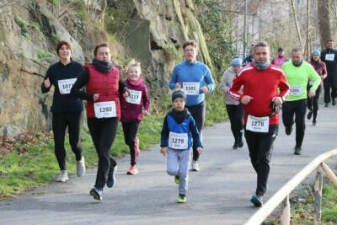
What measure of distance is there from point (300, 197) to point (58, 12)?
962cm

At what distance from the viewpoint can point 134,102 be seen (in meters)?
10.0

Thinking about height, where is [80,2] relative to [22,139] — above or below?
above

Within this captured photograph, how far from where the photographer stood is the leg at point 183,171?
792 cm

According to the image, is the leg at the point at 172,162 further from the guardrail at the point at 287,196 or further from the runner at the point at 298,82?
the runner at the point at 298,82

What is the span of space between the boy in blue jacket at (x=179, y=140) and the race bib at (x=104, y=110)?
0.72 meters

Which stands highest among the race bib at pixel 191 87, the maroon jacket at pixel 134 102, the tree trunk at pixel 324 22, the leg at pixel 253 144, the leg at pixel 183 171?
the tree trunk at pixel 324 22

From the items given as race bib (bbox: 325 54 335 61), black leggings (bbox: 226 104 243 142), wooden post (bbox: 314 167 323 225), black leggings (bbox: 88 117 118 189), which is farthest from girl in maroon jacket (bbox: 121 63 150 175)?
race bib (bbox: 325 54 335 61)

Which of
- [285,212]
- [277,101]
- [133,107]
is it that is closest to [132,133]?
[133,107]

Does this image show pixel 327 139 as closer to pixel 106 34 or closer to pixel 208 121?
pixel 208 121

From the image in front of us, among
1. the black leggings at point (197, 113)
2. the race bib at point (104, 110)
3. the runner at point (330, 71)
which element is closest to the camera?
the race bib at point (104, 110)

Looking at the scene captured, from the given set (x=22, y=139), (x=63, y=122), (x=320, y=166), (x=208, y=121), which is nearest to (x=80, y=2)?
(x=208, y=121)

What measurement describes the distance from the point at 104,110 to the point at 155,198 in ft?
4.35

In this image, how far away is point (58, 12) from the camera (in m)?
16.1

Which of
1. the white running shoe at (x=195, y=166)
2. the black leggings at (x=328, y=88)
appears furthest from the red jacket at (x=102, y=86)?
the black leggings at (x=328, y=88)
